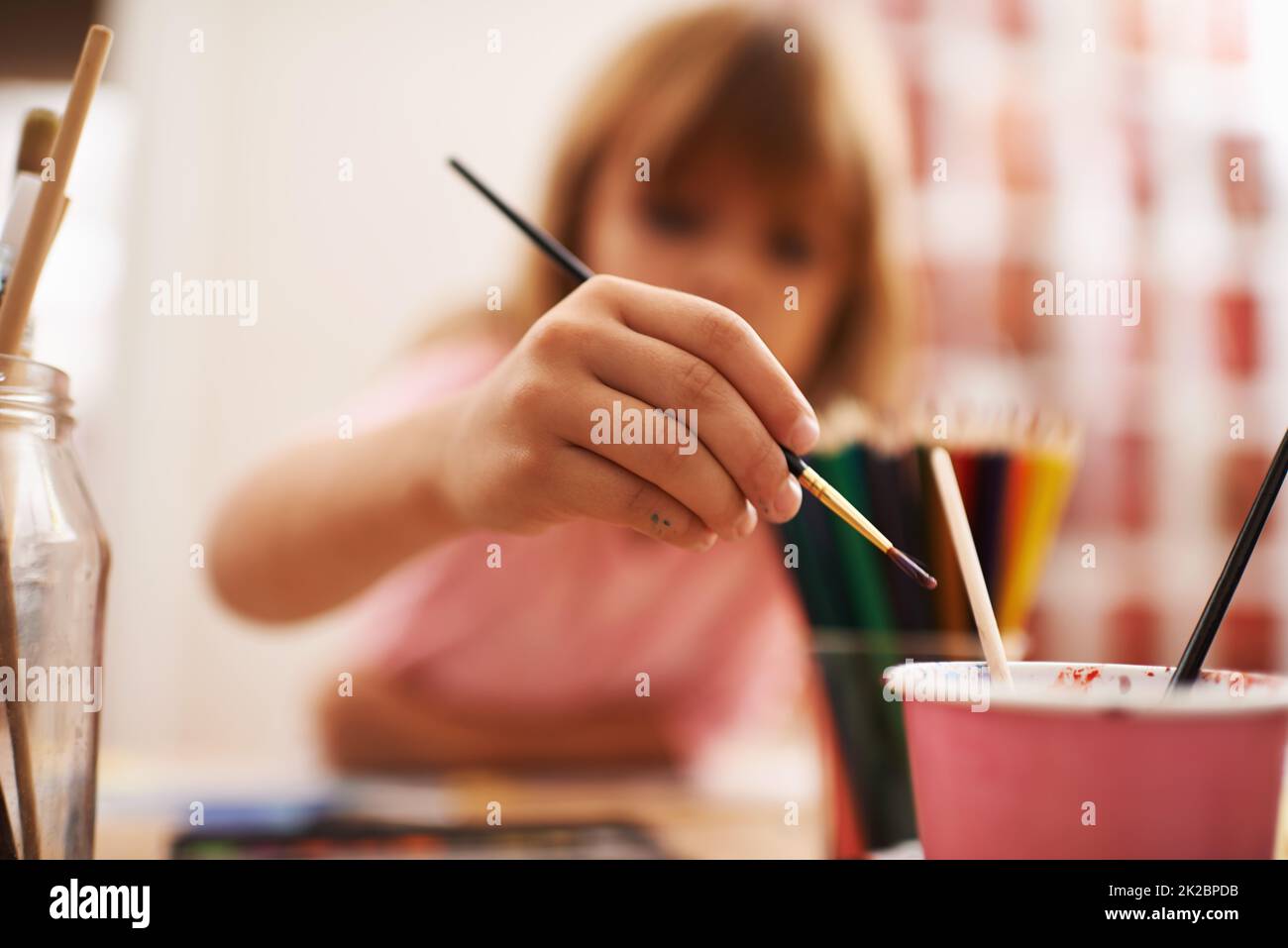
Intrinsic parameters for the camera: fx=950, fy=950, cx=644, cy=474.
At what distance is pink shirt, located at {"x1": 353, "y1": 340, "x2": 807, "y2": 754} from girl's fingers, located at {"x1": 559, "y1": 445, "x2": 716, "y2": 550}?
52 cm

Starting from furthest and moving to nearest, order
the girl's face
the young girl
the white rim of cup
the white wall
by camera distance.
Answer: the white wall → the girl's face → the young girl → the white rim of cup

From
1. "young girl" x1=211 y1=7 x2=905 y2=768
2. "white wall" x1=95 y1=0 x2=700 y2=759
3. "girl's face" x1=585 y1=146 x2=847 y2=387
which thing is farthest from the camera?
"white wall" x1=95 y1=0 x2=700 y2=759

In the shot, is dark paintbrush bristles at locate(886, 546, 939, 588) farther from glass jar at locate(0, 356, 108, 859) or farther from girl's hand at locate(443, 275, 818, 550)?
glass jar at locate(0, 356, 108, 859)

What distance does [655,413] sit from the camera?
212mm

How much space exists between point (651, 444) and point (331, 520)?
0.22 meters

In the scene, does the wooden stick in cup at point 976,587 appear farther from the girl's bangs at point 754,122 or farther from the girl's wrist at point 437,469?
the girl's bangs at point 754,122

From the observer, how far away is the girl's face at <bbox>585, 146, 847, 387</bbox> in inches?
23.5

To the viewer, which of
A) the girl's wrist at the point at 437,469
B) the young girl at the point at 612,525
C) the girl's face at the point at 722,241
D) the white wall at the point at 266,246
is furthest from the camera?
A: the white wall at the point at 266,246

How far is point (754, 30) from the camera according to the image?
67cm

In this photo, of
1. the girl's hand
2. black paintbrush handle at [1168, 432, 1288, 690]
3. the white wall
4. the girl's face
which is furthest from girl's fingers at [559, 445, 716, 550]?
the white wall

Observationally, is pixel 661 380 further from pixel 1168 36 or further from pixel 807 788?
pixel 1168 36

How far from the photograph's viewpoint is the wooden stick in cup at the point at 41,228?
A: 7.4 inches

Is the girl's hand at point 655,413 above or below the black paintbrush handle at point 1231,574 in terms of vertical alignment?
above

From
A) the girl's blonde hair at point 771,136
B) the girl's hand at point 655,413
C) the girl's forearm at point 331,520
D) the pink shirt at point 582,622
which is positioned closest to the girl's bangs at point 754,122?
the girl's blonde hair at point 771,136
